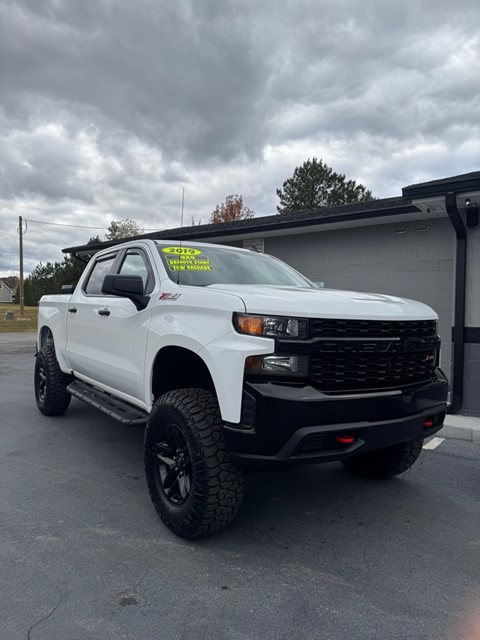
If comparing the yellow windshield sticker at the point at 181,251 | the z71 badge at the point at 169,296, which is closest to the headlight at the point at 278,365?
the z71 badge at the point at 169,296

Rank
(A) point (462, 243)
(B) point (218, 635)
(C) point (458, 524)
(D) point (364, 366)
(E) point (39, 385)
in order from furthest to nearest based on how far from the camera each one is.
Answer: (A) point (462, 243) < (E) point (39, 385) < (C) point (458, 524) < (D) point (364, 366) < (B) point (218, 635)

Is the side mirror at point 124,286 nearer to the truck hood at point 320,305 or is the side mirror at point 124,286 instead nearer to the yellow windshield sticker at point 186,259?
the yellow windshield sticker at point 186,259

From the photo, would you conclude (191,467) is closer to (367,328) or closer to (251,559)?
(251,559)

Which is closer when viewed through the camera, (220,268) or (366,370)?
(366,370)

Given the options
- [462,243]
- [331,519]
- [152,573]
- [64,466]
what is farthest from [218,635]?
[462,243]

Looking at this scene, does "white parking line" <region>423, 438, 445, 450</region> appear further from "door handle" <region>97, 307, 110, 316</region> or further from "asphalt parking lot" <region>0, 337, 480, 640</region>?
"door handle" <region>97, 307, 110, 316</region>

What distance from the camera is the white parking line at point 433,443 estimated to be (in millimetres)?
5113

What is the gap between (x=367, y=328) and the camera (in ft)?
9.25

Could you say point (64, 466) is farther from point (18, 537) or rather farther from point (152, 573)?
point (152, 573)

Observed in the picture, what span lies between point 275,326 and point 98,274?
2971mm

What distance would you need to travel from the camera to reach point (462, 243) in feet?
21.4

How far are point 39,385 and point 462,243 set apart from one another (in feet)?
20.0

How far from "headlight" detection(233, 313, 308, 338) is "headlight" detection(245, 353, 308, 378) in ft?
0.40

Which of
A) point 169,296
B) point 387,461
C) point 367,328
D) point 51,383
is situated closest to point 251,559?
point 367,328
